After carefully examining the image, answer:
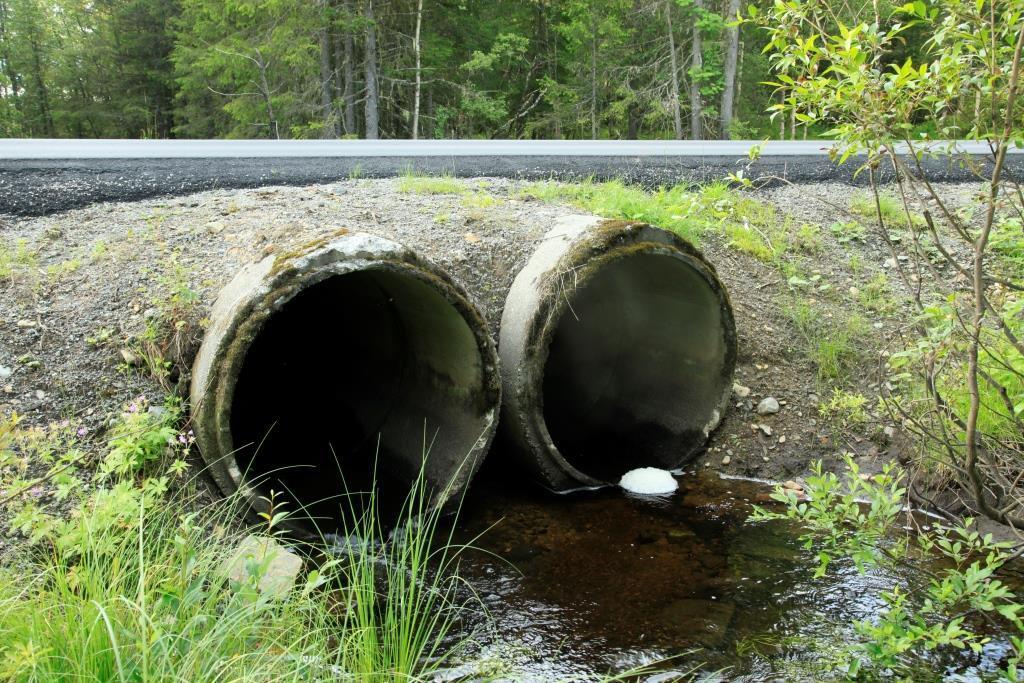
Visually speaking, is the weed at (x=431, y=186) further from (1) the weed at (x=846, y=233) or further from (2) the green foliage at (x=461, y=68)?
(2) the green foliage at (x=461, y=68)

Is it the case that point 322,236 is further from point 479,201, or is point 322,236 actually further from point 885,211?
point 885,211

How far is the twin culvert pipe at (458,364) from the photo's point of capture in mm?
3945

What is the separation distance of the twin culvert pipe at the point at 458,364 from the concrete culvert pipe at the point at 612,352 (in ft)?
0.04

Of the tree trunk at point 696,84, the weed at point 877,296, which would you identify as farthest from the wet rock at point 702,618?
the tree trunk at point 696,84

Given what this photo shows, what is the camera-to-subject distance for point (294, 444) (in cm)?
584

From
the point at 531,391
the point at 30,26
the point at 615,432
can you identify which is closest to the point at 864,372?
the point at 615,432

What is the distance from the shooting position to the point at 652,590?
3877 millimetres

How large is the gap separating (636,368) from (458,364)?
1793mm

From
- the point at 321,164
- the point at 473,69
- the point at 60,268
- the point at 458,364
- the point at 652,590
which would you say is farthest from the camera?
the point at 473,69

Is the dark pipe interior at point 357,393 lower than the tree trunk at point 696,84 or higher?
lower

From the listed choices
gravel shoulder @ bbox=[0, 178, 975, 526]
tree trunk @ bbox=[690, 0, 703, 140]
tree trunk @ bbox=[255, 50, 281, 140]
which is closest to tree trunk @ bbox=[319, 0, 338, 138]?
tree trunk @ bbox=[255, 50, 281, 140]

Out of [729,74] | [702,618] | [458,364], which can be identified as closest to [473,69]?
[729,74]

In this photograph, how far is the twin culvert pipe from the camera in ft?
12.9

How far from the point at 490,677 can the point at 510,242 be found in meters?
3.07
